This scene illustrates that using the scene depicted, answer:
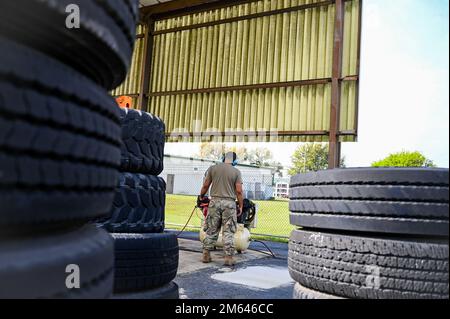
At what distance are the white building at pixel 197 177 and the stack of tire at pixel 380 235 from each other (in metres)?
7.07

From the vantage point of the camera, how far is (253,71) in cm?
736

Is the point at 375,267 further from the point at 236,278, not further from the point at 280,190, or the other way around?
the point at 280,190

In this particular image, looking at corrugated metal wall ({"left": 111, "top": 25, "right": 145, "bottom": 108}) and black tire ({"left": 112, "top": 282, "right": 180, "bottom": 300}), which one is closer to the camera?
black tire ({"left": 112, "top": 282, "right": 180, "bottom": 300})

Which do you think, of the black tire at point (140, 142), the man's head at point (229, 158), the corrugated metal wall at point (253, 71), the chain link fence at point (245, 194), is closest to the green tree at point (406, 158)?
the chain link fence at point (245, 194)

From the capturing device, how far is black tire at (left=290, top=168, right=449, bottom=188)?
1.27 metres

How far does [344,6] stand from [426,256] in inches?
248

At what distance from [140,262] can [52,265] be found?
1.12m

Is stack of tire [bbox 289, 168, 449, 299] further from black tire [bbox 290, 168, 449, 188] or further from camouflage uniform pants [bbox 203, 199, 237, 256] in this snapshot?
camouflage uniform pants [bbox 203, 199, 237, 256]

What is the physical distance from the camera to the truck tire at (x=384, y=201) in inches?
49.8

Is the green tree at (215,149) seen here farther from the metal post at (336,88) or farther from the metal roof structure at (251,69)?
the metal post at (336,88)

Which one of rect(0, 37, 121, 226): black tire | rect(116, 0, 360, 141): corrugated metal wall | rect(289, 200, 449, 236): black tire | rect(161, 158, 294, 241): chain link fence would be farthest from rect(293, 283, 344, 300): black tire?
rect(161, 158, 294, 241): chain link fence

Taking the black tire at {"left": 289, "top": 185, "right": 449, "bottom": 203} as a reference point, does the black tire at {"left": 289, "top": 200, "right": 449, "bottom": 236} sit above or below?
below

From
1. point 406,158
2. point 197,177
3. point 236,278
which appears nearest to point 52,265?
point 236,278

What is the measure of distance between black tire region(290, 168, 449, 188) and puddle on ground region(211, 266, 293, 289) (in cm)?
171
